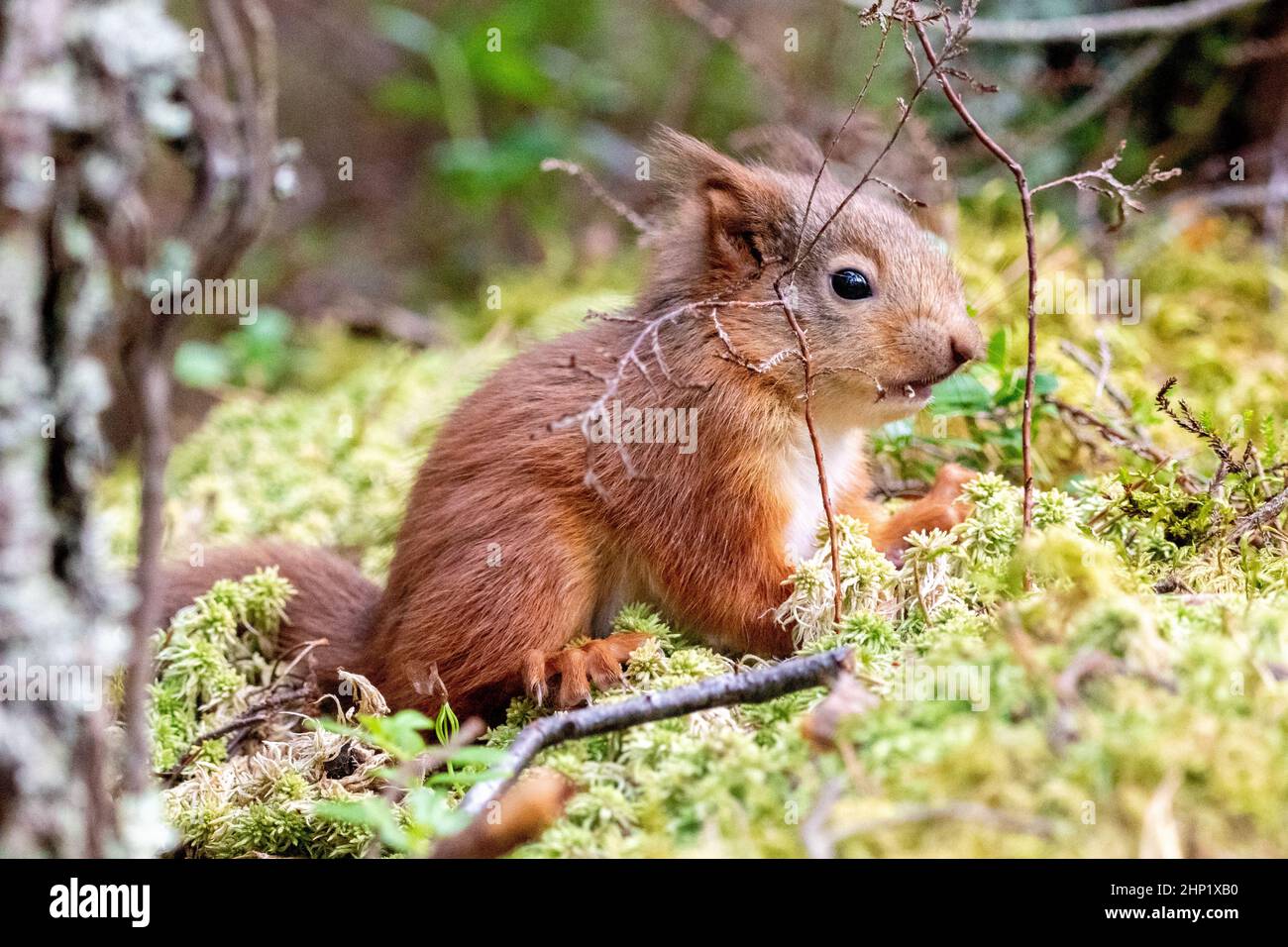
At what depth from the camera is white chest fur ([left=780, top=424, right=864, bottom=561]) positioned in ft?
11.0

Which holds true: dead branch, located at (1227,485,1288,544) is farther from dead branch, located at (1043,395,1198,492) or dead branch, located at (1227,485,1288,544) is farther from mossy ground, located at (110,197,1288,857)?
dead branch, located at (1043,395,1198,492)

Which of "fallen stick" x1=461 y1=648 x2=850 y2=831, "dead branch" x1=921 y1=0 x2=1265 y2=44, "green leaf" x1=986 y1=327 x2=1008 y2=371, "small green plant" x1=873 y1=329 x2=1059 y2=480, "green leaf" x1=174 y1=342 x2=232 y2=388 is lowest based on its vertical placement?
"fallen stick" x1=461 y1=648 x2=850 y2=831

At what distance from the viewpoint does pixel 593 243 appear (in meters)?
7.63

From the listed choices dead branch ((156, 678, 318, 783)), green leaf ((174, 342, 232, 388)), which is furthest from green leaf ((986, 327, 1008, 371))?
green leaf ((174, 342, 232, 388))

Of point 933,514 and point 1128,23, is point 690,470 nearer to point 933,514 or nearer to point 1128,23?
point 933,514

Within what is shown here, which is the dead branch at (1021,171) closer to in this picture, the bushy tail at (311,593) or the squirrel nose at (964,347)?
the squirrel nose at (964,347)

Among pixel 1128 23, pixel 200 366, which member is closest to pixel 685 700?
pixel 200 366

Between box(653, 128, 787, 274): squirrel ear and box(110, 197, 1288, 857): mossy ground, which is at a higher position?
box(653, 128, 787, 274): squirrel ear

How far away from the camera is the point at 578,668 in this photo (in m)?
3.00

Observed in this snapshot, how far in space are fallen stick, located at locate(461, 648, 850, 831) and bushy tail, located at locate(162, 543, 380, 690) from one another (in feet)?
3.96

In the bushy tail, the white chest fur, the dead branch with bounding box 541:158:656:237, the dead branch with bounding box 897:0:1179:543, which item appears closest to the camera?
the dead branch with bounding box 897:0:1179:543

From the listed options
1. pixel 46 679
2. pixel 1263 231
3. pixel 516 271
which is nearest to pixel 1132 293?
pixel 1263 231
